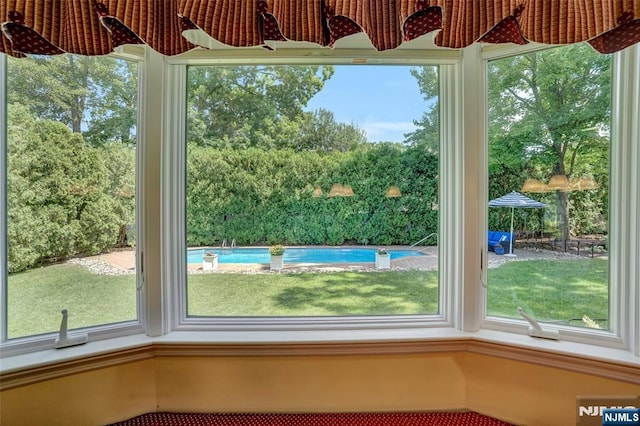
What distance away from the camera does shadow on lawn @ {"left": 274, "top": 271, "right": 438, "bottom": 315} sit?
1.43m

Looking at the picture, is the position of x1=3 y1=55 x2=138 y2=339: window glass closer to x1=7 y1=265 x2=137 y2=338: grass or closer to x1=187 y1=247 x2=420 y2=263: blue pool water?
x1=7 y1=265 x2=137 y2=338: grass

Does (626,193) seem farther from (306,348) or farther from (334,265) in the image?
(306,348)

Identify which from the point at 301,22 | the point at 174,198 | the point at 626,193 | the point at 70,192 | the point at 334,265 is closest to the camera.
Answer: the point at 301,22

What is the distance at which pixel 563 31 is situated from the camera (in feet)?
2.99

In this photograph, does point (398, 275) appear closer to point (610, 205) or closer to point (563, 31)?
point (610, 205)

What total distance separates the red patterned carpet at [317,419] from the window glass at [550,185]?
506 mm

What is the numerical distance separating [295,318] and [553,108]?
1.62m

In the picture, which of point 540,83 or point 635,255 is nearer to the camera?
point 635,255

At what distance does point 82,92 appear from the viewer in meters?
1.28

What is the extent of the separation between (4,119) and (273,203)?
48.4 inches

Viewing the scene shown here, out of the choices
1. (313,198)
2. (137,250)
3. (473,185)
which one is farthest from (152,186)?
(473,185)

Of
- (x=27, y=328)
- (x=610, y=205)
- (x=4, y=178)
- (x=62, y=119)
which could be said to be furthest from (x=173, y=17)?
(x=610, y=205)

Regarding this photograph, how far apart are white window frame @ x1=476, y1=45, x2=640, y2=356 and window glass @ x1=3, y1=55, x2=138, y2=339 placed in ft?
7.17

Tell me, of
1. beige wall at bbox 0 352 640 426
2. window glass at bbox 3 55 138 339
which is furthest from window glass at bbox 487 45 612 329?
window glass at bbox 3 55 138 339
